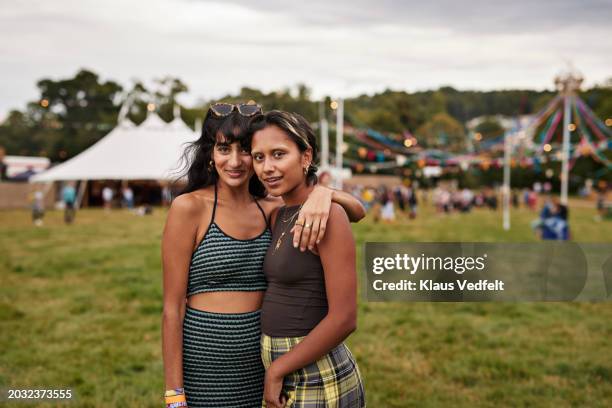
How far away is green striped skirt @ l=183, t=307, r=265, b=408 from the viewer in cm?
Answer: 219

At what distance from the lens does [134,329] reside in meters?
6.45

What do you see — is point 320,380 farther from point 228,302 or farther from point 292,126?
point 292,126

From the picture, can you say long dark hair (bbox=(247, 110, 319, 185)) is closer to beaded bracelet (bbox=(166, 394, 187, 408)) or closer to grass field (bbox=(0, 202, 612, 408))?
beaded bracelet (bbox=(166, 394, 187, 408))

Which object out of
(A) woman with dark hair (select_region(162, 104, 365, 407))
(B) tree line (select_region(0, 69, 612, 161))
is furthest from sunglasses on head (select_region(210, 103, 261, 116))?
(B) tree line (select_region(0, 69, 612, 161))

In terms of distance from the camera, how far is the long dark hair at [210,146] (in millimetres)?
2146

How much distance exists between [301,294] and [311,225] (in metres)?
0.29

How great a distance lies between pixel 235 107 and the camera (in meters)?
2.20

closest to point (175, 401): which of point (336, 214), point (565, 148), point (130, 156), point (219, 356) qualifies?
point (219, 356)

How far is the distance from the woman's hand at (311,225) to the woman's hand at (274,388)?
0.47 metres

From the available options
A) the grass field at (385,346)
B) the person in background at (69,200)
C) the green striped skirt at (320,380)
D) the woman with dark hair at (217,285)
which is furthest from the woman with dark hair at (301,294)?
the person in background at (69,200)

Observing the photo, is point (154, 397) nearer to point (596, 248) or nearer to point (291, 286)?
point (291, 286)

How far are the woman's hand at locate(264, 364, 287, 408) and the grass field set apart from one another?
8.92ft

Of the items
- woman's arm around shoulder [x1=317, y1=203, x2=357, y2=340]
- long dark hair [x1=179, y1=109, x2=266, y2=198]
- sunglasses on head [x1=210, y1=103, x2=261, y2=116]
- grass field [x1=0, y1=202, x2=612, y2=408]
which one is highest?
sunglasses on head [x1=210, y1=103, x2=261, y2=116]

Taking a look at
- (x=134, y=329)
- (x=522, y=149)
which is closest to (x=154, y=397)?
(x=134, y=329)
